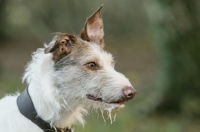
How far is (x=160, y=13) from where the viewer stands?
9.75 meters

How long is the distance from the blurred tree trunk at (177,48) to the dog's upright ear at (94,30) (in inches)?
180

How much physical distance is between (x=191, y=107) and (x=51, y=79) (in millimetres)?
6032

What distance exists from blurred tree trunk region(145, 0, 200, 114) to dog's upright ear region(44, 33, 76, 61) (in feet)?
16.2

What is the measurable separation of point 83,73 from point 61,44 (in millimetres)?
351

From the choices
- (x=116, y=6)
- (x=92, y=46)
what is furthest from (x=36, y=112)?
(x=116, y=6)


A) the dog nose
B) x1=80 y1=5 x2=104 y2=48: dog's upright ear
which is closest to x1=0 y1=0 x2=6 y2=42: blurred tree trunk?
x1=80 y1=5 x2=104 y2=48: dog's upright ear

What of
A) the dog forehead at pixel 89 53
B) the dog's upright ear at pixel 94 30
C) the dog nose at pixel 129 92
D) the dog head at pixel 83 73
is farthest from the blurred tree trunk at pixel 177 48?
the dog nose at pixel 129 92

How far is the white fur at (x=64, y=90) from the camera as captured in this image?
4.71m

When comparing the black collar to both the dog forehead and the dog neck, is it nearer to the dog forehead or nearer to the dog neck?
the dog neck

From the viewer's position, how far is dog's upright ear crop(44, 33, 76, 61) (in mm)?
4825

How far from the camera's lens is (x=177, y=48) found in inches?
393

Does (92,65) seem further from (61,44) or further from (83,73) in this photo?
(61,44)

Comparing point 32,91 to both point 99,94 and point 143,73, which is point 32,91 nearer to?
point 99,94

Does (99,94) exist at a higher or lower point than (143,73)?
lower
